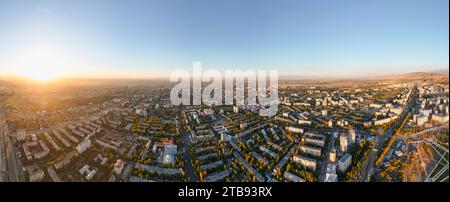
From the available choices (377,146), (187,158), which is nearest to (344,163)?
(377,146)

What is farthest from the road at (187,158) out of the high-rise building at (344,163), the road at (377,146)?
the road at (377,146)

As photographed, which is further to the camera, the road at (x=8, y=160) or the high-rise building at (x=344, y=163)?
the high-rise building at (x=344, y=163)

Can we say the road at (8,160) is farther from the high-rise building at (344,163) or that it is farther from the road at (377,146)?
the road at (377,146)

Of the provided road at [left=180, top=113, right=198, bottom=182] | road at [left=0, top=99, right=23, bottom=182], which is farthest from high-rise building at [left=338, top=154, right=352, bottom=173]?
road at [left=0, top=99, right=23, bottom=182]

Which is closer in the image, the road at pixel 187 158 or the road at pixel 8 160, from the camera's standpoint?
the road at pixel 8 160

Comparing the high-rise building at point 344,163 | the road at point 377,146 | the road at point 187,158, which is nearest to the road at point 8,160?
the road at point 187,158

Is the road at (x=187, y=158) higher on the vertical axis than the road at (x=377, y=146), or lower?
lower

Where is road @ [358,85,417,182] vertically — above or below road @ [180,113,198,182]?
above

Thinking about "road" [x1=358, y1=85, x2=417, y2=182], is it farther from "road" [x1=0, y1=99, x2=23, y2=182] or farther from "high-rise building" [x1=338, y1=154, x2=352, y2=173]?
"road" [x1=0, y1=99, x2=23, y2=182]

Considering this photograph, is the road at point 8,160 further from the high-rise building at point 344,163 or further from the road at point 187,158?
the high-rise building at point 344,163
